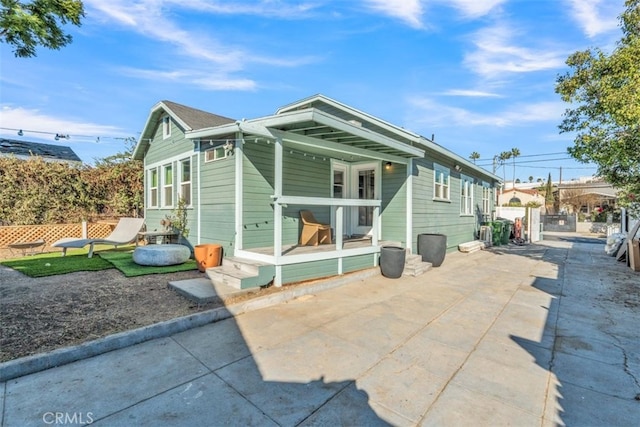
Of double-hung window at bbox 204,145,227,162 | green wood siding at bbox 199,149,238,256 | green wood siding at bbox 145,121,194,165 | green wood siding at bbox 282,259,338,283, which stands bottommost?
green wood siding at bbox 282,259,338,283

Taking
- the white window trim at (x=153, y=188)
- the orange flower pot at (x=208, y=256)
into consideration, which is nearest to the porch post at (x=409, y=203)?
the orange flower pot at (x=208, y=256)

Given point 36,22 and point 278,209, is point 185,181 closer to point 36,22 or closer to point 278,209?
point 36,22

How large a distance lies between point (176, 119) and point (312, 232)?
4.93m

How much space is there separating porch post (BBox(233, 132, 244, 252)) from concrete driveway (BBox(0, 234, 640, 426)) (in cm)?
191

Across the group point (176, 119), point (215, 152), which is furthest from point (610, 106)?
point (176, 119)

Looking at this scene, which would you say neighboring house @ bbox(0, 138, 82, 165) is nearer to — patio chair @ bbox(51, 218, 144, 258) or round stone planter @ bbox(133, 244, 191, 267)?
patio chair @ bbox(51, 218, 144, 258)

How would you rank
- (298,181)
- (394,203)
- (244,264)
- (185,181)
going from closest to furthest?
(244,264)
(298,181)
(185,181)
(394,203)

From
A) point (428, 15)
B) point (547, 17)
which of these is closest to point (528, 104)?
point (547, 17)

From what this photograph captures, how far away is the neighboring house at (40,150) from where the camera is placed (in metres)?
17.0

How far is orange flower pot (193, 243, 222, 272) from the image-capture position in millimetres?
6211

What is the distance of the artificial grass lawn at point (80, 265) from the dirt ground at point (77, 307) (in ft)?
0.83

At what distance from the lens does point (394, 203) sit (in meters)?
8.41

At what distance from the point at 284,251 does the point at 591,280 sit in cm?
706

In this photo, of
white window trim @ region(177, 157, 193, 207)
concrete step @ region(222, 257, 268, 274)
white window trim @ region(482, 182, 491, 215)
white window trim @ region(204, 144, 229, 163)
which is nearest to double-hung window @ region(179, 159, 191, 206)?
white window trim @ region(177, 157, 193, 207)
